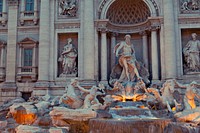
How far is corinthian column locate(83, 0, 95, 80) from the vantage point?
21.0 metres

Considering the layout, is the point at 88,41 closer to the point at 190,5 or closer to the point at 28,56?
the point at 28,56

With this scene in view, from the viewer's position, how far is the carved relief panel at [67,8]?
74.0ft

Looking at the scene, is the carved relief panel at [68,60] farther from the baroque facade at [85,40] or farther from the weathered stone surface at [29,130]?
the weathered stone surface at [29,130]

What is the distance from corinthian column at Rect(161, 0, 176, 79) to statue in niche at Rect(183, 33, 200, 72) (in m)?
1.23

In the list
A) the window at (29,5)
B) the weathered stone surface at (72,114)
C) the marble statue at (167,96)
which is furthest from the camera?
the window at (29,5)

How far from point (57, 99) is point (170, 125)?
8.77 m

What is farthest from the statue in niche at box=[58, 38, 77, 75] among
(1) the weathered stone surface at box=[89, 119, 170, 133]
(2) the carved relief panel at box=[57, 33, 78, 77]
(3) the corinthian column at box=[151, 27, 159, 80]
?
(1) the weathered stone surface at box=[89, 119, 170, 133]

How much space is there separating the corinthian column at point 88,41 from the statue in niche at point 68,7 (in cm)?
115

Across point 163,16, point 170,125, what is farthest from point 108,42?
point 170,125

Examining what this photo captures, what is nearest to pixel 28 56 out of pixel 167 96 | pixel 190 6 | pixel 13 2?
pixel 13 2

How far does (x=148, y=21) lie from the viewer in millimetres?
22109

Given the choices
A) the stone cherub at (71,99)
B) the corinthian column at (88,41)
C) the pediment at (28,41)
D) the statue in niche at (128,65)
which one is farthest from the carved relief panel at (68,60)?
the stone cherub at (71,99)

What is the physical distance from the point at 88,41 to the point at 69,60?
7.35ft

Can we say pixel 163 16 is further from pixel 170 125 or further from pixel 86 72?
pixel 170 125
